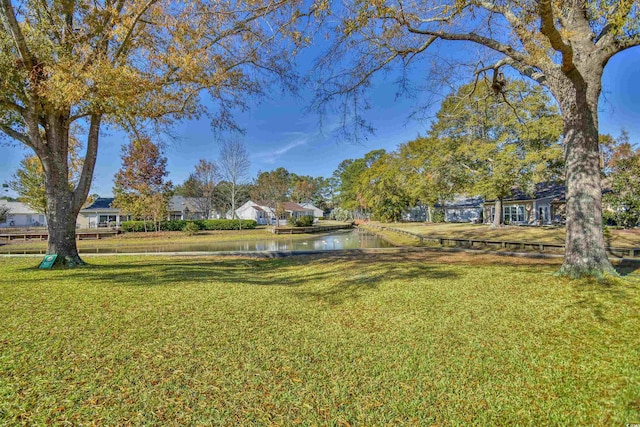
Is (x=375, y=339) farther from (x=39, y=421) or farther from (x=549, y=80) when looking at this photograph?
(x=549, y=80)

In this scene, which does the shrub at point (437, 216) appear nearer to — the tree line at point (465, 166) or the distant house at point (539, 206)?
the tree line at point (465, 166)

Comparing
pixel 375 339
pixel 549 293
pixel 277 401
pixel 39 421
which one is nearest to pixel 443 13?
pixel 549 293

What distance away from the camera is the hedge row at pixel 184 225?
27.7 meters

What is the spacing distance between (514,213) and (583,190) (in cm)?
2733

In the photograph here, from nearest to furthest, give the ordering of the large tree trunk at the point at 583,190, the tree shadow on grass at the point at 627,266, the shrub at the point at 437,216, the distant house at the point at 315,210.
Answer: the large tree trunk at the point at 583,190 → the tree shadow on grass at the point at 627,266 → the shrub at the point at 437,216 → the distant house at the point at 315,210

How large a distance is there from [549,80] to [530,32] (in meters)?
1.23

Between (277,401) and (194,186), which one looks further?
(194,186)

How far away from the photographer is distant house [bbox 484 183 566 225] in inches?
989

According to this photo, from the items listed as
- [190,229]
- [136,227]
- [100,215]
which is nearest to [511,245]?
[190,229]

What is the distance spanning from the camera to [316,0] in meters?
5.13

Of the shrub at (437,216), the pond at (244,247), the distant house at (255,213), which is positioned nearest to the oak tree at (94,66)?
the pond at (244,247)

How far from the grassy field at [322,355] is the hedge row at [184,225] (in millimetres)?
25230

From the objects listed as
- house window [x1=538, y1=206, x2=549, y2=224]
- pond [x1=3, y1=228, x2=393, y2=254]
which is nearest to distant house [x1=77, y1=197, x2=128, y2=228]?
pond [x1=3, y1=228, x2=393, y2=254]

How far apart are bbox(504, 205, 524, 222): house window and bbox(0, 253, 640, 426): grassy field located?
88.6 ft
